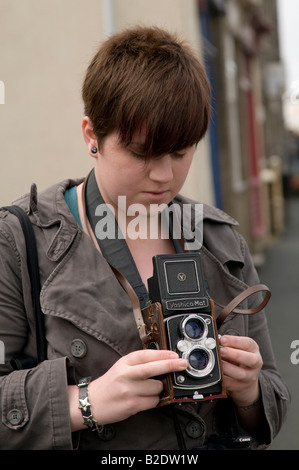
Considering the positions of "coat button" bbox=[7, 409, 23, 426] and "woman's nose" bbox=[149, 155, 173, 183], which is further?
"woman's nose" bbox=[149, 155, 173, 183]

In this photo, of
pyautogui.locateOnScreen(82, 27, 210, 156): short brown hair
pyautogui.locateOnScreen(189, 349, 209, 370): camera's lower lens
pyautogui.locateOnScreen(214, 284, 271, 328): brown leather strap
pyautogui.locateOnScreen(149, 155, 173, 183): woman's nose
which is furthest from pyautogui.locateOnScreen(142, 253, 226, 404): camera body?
pyautogui.locateOnScreen(82, 27, 210, 156): short brown hair

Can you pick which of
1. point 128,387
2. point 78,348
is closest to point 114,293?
point 78,348

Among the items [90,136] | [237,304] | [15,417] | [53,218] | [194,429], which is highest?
[90,136]

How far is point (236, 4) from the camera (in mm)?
12250

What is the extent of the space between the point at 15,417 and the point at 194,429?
0.47 metres

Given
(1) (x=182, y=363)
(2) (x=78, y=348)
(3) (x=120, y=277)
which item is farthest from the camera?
(3) (x=120, y=277)

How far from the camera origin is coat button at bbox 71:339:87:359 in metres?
1.90

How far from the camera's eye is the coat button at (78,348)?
6.23 ft

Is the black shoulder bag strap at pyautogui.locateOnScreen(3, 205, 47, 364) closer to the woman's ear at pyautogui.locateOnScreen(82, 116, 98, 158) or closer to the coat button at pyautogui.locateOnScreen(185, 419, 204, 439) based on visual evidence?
the woman's ear at pyautogui.locateOnScreen(82, 116, 98, 158)

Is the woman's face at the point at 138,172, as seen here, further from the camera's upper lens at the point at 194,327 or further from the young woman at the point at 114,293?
the camera's upper lens at the point at 194,327

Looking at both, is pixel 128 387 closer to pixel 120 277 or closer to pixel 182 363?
pixel 182 363

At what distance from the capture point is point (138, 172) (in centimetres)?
198

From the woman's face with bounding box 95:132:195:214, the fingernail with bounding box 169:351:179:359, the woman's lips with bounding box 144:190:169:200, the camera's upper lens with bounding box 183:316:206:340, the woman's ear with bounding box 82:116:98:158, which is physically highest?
the woman's ear with bounding box 82:116:98:158

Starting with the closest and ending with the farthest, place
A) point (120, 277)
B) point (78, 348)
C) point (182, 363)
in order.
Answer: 1. point (182, 363)
2. point (78, 348)
3. point (120, 277)
